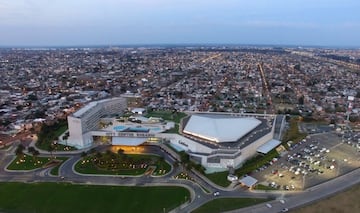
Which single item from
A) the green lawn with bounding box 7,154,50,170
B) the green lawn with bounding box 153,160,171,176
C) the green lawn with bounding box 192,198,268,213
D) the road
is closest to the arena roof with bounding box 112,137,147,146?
the road

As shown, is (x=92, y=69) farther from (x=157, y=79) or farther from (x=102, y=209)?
(x=102, y=209)

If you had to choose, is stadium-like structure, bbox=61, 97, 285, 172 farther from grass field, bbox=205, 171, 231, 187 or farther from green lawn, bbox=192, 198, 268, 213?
green lawn, bbox=192, 198, 268, 213

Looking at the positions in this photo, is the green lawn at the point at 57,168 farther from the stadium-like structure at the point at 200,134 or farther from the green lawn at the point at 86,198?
the stadium-like structure at the point at 200,134

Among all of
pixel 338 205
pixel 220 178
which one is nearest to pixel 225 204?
pixel 220 178

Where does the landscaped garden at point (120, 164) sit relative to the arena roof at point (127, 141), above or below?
below

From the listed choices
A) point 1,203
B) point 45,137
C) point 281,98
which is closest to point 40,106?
point 45,137

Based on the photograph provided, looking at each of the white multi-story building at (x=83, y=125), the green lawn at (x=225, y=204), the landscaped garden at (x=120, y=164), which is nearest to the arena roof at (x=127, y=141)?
the landscaped garden at (x=120, y=164)

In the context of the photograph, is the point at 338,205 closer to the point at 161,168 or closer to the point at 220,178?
the point at 220,178
